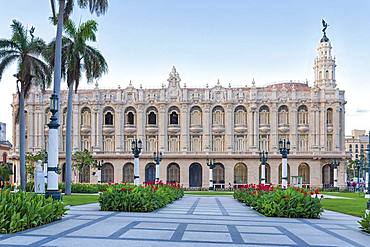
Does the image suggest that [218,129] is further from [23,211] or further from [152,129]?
[23,211]

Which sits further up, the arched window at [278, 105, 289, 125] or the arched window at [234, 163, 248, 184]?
the arched window at [278, 105, 289, 125]

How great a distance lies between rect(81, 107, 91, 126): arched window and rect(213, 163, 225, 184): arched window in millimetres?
20644

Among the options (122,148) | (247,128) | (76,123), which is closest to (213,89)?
(247,128)

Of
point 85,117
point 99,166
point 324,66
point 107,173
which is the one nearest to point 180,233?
point 99,166

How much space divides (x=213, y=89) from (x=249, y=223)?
200 feet

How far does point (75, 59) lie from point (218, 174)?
40.1 meters

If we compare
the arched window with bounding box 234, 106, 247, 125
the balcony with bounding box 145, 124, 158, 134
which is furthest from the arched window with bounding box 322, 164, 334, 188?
the balcony with bounding box 145, 124, 158, 134

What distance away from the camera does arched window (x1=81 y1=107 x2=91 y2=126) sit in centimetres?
8138

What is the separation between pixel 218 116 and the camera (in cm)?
7950

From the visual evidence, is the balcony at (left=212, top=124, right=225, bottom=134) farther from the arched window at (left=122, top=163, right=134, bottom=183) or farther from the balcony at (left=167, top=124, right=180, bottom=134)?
the arched window at (left=122, top=163, right=134, bottom=183)

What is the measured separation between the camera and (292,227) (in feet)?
59.0

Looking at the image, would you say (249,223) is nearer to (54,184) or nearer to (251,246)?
(251,246)

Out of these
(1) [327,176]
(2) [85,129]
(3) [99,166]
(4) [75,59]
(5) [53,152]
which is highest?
(4) [75,59]

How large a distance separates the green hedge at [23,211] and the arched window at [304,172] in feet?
209
